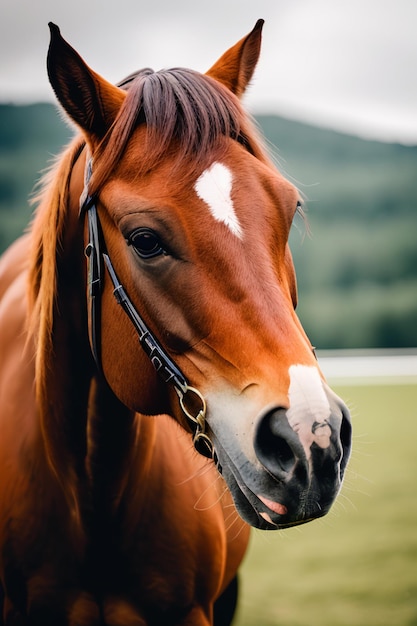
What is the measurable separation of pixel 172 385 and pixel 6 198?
6.88 m

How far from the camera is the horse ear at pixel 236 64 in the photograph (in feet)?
4.68

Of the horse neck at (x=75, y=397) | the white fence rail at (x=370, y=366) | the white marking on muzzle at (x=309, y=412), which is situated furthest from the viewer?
the white fence rail at (x=370, y=366)

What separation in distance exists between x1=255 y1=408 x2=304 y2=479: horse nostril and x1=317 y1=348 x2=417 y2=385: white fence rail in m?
8.07

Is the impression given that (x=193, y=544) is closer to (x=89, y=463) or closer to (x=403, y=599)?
(x=89, y=463)

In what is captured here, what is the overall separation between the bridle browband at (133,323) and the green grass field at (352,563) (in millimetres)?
1196

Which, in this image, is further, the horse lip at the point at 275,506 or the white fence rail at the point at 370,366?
the white fence rail at the point at 370,366

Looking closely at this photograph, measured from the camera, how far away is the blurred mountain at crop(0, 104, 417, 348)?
10195 mm

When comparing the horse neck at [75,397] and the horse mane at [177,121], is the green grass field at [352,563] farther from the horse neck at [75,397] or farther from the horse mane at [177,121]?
the horse mane at [177,121]

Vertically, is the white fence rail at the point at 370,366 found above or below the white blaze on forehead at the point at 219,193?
below

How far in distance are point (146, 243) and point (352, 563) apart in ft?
10.5

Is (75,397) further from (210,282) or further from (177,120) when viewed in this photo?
(177,120)

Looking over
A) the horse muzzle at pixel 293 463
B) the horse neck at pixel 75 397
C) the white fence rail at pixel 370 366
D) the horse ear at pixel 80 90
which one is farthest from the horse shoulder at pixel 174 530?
the white fence rail at pixel 370 366

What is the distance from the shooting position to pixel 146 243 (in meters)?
1.14

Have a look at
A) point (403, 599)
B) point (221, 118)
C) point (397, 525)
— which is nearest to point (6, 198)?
point (397, 525)
